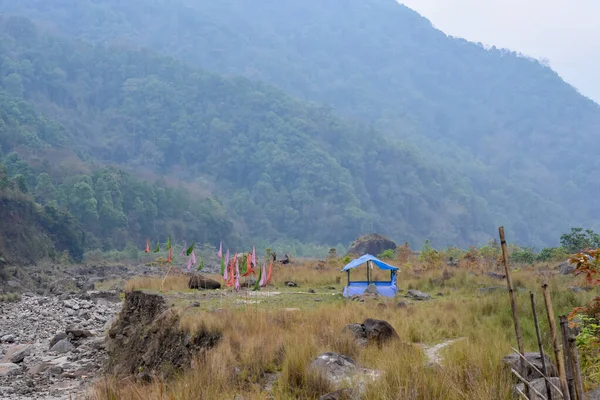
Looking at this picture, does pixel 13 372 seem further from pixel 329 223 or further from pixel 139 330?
pixel 329 223

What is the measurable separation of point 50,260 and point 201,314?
42.4m

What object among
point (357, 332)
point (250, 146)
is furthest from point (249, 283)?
point (250, 146)

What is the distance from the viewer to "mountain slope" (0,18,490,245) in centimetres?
10869

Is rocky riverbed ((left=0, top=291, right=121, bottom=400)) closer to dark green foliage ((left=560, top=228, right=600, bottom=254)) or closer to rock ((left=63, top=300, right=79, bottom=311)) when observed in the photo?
rock ((left=63, top=300, right=79, bottom=311))

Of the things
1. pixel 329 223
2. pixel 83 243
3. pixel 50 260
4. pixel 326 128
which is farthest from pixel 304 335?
pixel 326 128

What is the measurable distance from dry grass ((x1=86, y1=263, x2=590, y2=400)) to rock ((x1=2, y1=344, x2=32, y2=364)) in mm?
4537

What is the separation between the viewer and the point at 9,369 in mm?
12617

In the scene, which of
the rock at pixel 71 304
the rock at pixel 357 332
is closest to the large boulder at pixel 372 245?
the rock at pixel 71 304

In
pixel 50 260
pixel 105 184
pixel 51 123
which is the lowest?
pixel 50 260

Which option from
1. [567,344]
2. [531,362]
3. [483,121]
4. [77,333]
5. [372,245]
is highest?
[483,121]

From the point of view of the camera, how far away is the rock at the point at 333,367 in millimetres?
6629

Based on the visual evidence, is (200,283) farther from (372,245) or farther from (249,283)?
(372,245)

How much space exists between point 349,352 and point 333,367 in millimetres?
1092

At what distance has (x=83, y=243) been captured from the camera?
5700 centimetres
